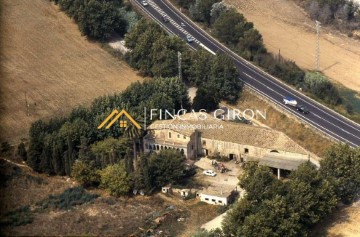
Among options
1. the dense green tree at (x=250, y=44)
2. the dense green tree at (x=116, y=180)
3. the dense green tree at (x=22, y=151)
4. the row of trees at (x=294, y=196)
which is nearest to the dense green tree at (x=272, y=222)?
the row of trees at (x=294, y=196)

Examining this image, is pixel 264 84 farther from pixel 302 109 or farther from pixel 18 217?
pixel 18 217

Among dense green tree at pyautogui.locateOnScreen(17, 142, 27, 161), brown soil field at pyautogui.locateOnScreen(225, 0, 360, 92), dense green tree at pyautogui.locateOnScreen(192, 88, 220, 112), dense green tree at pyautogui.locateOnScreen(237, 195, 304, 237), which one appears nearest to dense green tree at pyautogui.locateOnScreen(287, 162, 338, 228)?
dense green tree at pyautogui.locateOnScreen(237, 195, 304, 237)

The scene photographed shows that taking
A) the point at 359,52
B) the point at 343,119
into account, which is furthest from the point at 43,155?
the point at 359,52

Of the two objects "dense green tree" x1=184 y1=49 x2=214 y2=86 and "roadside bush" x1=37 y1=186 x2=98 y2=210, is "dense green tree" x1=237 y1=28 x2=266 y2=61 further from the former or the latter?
"roadside bush" x1=37 y1=186 x2=98 y2=210

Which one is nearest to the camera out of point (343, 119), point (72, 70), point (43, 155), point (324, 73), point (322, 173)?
point (322, 173)

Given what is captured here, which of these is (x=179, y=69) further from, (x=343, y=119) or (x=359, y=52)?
(x=359, y=52)

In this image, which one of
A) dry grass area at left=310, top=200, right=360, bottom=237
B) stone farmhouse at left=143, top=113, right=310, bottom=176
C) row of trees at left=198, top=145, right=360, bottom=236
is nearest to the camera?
row of trees at left=198, top=145, right=360, bottom=236
